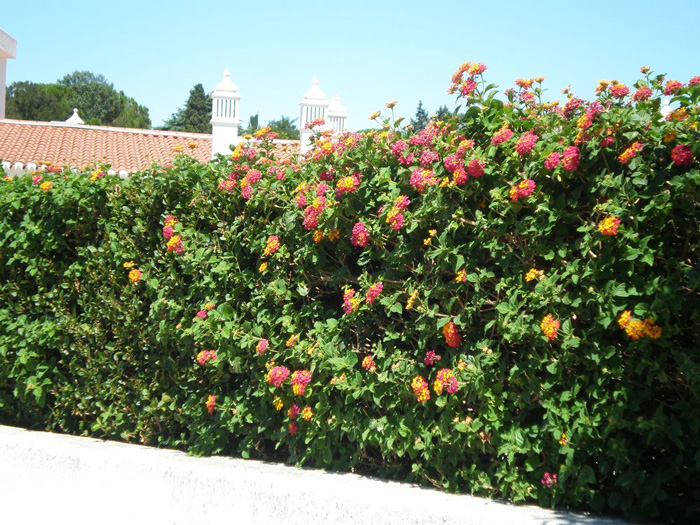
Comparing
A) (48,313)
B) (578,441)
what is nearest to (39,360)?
(48,313)

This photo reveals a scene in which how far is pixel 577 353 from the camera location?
10.5 ft

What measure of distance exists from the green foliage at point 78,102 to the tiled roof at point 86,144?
1560 inches

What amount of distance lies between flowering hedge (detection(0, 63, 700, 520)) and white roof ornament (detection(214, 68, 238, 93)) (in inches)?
825

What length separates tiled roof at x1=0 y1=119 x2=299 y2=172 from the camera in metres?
25.6

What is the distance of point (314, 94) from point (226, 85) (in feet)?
11.0

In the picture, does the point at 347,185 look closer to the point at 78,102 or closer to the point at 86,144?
the point at 86,144

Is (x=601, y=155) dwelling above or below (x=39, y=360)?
above

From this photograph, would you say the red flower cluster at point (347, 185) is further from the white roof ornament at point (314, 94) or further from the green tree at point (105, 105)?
the green tree at point (105, 105)

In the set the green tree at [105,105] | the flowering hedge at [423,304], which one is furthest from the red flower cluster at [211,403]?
the green tree at [105,105]

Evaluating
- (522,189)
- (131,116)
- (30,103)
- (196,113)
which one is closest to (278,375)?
(522,189)

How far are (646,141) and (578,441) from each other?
1.45 metres

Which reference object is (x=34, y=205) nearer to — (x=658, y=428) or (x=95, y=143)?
(x=658, y=428)

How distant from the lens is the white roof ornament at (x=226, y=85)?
25328 mm

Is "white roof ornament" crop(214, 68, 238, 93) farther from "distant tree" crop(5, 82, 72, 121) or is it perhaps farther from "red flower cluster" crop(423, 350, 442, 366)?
"distant tree" crop(5, 82, 72, 121)
